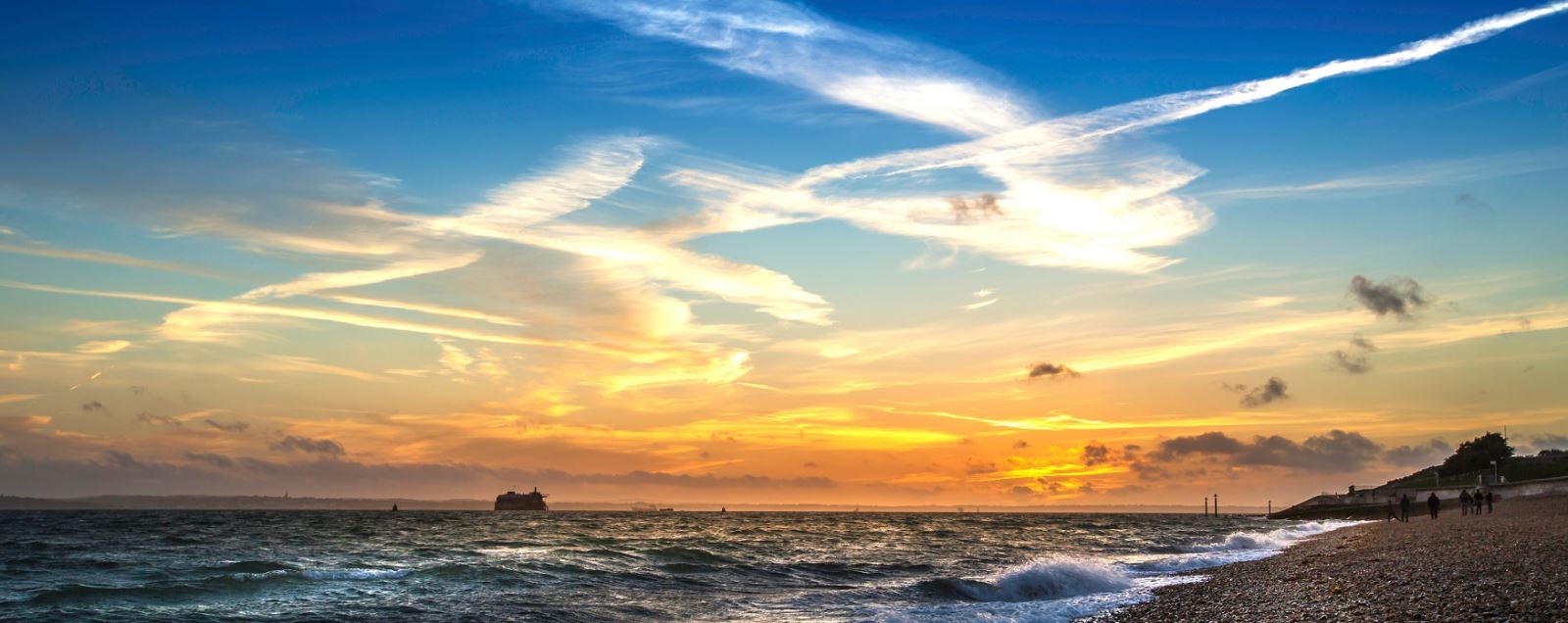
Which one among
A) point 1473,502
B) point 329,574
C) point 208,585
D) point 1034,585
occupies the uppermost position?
point 1473,502

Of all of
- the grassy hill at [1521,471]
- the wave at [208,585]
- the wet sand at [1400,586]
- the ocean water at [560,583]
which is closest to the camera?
the wet sand at [1400,586]

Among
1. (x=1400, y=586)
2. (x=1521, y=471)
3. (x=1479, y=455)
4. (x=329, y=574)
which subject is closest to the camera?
(x=1400, y=586)

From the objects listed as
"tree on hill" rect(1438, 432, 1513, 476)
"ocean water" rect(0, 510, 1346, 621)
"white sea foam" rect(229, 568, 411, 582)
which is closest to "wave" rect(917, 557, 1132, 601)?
"ocean water" rect(0, 510, 1346, 621)

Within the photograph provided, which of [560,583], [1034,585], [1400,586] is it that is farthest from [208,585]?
[1400,586]

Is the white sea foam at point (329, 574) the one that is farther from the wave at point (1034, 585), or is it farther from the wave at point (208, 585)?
the wave at point (1034, 585)

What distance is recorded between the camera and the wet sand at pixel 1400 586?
1777 centimetres

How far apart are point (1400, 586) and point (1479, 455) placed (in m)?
122

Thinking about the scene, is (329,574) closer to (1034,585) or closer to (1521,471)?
(1034,585)

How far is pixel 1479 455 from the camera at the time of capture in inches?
4756

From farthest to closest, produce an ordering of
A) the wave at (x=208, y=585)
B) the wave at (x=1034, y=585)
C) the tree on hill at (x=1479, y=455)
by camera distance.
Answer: the tree on hill at (x=1479, y=455) → the wave at (x=1034, y=585) → the wave at (x=208, y=585)

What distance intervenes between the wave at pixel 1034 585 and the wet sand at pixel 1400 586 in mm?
3982

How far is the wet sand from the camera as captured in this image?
17.8m

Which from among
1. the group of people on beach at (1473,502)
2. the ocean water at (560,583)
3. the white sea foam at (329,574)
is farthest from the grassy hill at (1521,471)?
the white sea foam at (329,574)

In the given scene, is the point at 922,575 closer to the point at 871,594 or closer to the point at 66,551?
the point at 871,594
